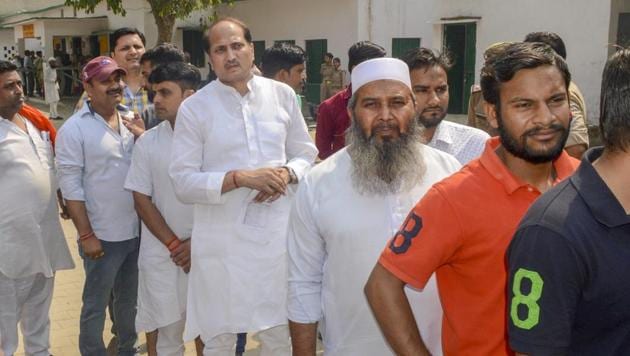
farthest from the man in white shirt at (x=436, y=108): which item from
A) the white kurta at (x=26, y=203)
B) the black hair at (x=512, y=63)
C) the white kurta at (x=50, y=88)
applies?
the white kurta at (x=50, y=88)

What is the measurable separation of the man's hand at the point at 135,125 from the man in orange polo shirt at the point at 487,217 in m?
2.60

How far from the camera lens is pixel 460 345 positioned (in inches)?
78.1

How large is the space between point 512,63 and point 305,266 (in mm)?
1062

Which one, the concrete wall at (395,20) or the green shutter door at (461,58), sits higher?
the concrete wall at (395,20)

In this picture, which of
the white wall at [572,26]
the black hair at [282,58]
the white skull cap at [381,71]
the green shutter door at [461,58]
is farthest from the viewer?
the green shutter door at [461,58]

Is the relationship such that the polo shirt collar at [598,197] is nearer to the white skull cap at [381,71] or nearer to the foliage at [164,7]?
the white skull cap at [381,71]

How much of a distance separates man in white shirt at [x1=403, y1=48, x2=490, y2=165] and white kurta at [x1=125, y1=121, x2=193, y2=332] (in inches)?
56.0

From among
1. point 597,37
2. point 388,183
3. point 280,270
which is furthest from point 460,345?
point 597,37

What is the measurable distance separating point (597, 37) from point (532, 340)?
12515mm

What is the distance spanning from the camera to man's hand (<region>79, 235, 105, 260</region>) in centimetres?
393

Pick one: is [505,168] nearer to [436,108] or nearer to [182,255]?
[436,108]

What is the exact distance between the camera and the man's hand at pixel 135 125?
13.7 ft

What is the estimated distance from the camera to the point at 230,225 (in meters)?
3.39

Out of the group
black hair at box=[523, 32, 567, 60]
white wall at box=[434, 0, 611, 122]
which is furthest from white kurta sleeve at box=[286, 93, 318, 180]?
white wall at box=[434, 0, 611, 122]
